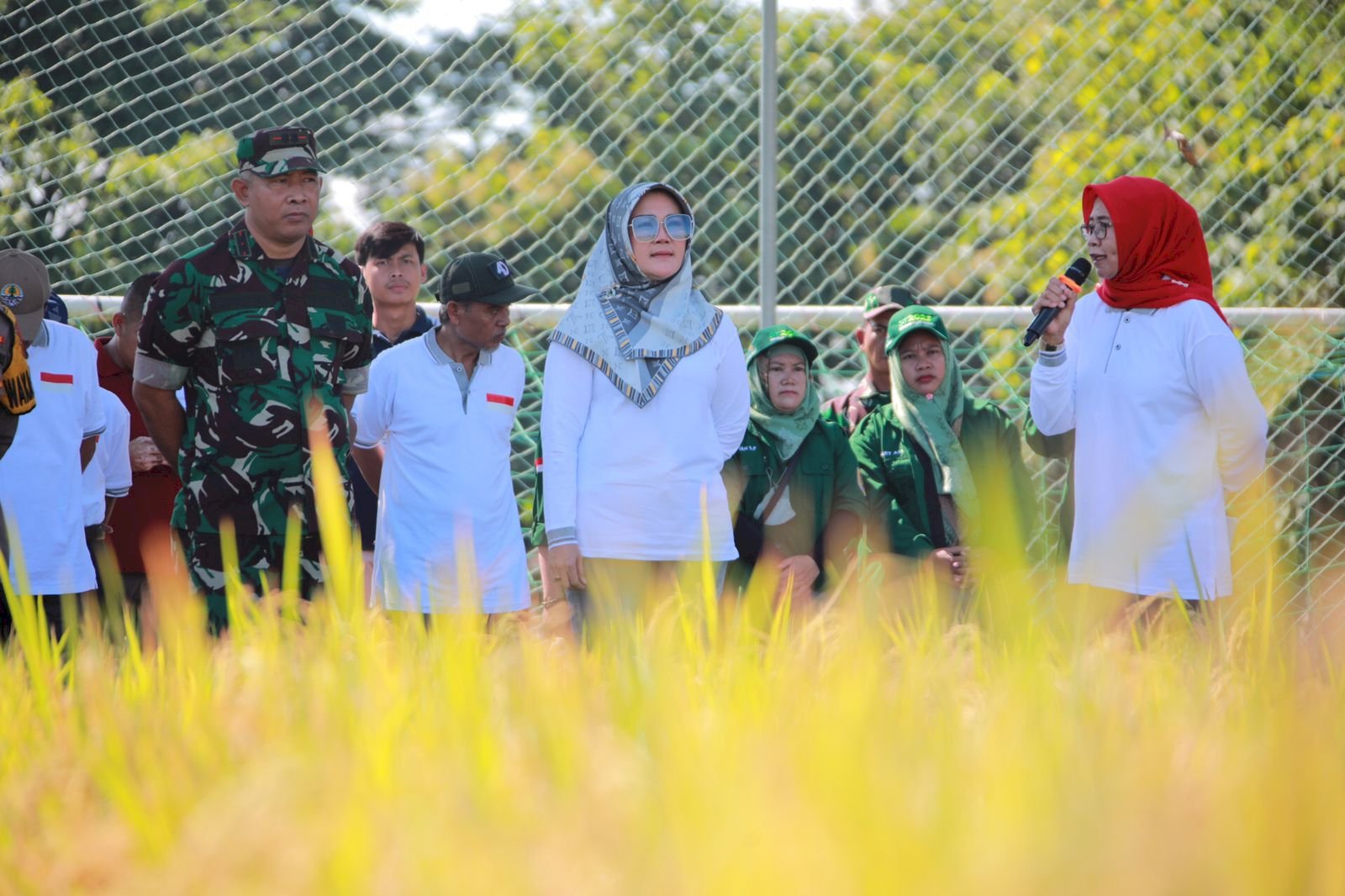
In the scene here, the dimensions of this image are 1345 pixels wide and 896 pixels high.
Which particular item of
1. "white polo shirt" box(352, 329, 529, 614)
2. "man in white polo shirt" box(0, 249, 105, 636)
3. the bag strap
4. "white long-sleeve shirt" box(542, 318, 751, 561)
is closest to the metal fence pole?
the bag strap

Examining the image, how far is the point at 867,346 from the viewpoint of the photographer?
4406 millimetres

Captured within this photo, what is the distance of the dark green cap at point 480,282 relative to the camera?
3523mm

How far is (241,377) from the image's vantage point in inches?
121

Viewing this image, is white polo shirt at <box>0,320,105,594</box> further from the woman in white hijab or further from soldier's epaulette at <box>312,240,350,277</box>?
the woman in white hijab

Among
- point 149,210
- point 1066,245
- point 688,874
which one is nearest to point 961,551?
point 688,874

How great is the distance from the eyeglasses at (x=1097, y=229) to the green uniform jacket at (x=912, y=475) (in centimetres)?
70

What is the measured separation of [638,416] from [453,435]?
1.81 ft

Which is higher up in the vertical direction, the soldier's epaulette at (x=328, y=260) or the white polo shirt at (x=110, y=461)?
the soldier's epaulette at (x=328, y=260)

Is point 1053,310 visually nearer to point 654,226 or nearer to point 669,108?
point 654,226

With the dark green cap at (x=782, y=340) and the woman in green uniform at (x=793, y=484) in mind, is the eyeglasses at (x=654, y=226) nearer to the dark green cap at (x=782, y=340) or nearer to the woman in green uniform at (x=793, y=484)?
the woman in green uniform at (x=793, y=484)

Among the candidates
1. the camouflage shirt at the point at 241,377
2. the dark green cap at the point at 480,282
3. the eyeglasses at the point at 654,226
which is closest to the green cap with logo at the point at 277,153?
the camouflage shirt at the point at 241,377

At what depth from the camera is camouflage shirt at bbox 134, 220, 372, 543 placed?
120 inches

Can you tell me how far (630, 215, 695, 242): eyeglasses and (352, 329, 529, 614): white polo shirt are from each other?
1.94 ft

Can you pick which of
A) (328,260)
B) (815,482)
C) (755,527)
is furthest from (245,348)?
(815,482)
